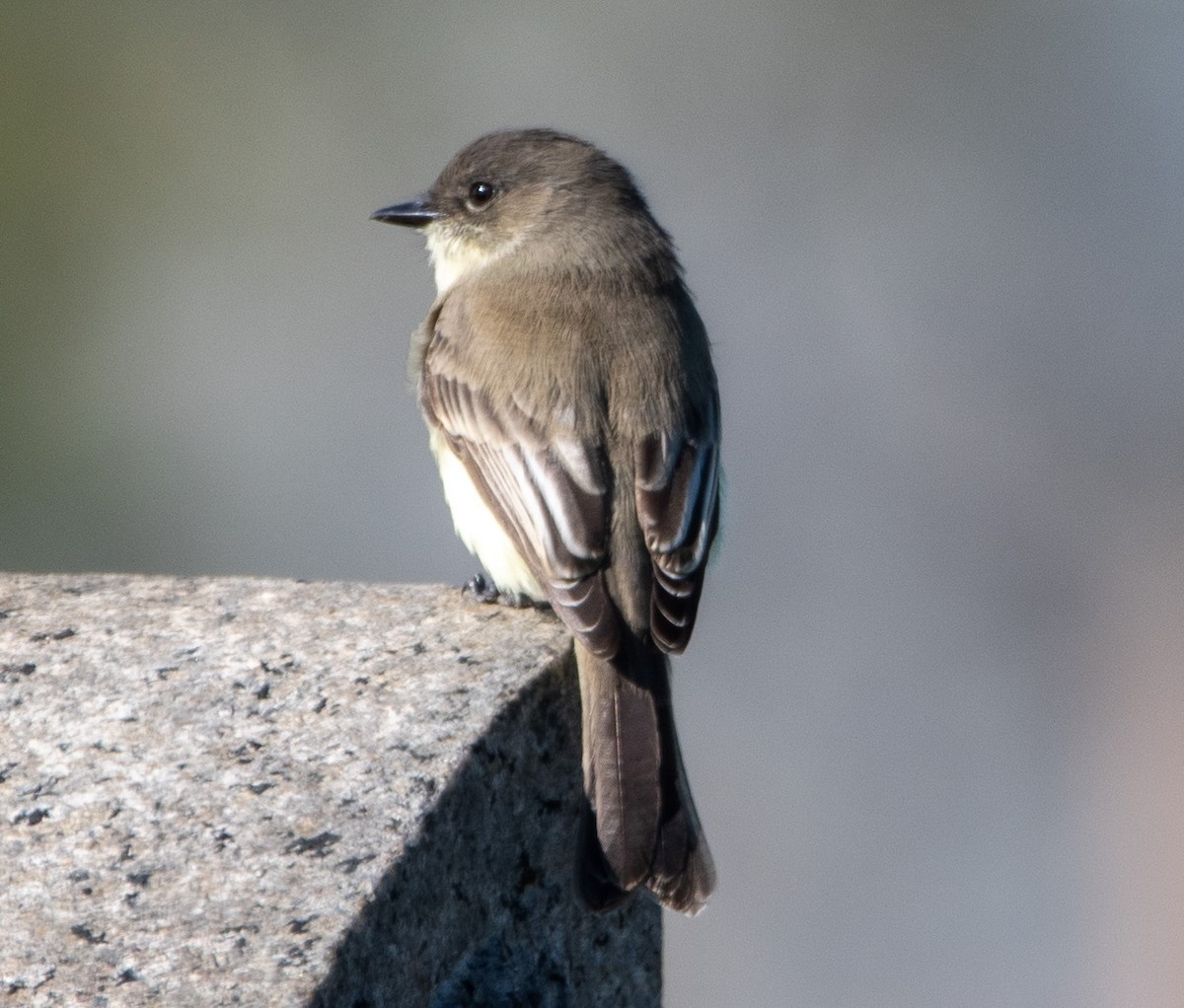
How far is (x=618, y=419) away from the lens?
4438mm

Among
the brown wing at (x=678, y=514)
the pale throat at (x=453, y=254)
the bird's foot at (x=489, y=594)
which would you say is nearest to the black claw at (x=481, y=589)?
the bird's foot at (x=489, y=594)

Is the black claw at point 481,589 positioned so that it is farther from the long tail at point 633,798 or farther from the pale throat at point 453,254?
the pale throat at point 453,254

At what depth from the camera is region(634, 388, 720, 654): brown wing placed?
400 centimetres

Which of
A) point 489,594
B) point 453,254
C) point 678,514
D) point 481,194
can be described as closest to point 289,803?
point 489,594

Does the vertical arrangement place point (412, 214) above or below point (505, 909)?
above

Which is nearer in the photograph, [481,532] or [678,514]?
[678,514]

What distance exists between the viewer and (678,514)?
4207mm

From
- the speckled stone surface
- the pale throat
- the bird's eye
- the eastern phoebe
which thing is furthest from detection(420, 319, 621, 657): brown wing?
the bird's eye

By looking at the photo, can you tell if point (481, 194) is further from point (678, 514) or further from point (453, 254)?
point (678, 514)

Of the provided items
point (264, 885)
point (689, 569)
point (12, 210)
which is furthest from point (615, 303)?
point (12, 210)

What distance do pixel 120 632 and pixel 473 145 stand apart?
2.95m

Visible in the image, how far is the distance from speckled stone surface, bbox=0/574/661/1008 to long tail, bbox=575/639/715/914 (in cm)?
7

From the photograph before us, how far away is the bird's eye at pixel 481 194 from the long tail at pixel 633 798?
2.28 m

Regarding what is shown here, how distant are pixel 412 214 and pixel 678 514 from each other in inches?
81.0
